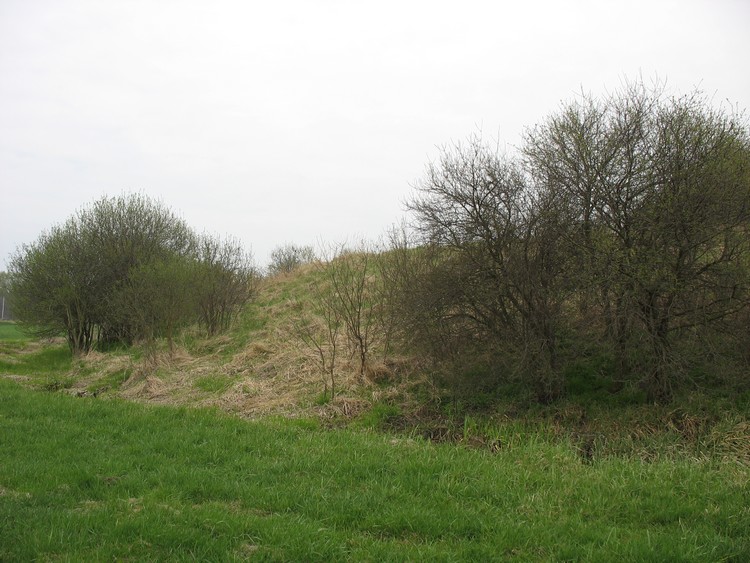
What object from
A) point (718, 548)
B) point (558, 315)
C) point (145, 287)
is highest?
point (145, 287)

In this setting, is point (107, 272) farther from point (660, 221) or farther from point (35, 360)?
point (660, 221)

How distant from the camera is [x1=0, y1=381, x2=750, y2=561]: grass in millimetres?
3855

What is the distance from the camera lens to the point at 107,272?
23.5m

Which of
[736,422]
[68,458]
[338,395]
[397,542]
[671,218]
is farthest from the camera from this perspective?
[338,395]

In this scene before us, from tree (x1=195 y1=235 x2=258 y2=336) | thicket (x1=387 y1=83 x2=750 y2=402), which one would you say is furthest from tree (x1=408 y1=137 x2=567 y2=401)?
tree (x1=195 y1=235 x2=258 y2=336)

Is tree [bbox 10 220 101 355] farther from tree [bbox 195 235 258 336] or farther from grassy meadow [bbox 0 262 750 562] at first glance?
grassy meadow [bbox 0 262 750 562]

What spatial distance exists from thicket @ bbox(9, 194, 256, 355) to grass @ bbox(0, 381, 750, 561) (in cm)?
1413

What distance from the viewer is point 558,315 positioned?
9.97 m

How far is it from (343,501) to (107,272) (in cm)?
2215

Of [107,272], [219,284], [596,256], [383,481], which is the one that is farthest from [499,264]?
[107,272]

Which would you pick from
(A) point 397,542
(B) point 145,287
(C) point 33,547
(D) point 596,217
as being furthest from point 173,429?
(B) point 145,287

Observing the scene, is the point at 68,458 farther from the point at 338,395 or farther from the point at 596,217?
the point at 596,217

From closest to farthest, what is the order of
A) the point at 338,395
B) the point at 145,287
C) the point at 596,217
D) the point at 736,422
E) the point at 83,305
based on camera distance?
the point at 736,422 → the point at 596,217 → the point at 338,395 → the point at 145,287 → the point at 83,305

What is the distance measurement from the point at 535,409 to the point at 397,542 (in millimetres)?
6572
